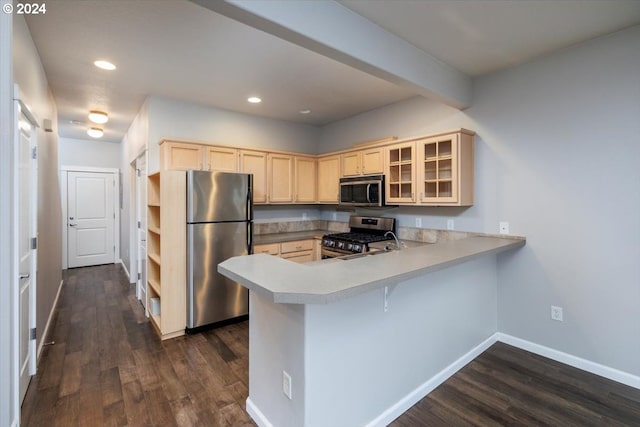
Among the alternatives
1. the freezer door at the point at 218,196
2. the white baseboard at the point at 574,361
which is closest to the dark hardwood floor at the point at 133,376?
the freezer door at the point at 218,196

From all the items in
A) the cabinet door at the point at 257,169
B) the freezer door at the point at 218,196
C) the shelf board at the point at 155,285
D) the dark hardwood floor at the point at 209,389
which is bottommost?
the dark hardwood floor at the point at 209,389

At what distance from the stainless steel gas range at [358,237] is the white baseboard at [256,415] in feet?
6.59

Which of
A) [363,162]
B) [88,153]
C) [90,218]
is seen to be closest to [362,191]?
[363,162]

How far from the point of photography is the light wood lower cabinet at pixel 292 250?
4036 mm

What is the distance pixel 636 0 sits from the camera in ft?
6.49

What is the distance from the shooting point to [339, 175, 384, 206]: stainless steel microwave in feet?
12.6

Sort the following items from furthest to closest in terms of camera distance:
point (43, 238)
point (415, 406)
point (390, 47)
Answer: point (43, 238), point (390, 47), point (415, 406)

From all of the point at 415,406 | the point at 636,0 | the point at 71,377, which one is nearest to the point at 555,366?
the point at 415,406

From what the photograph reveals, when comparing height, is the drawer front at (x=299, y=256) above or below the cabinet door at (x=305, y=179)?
below

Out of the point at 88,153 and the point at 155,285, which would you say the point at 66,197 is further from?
the point at 155,285

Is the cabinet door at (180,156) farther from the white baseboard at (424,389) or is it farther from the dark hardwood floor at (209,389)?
the white baseboard at (424,389)

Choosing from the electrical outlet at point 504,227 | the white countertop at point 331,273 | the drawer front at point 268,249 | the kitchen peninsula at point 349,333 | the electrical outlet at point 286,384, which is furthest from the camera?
the drawer front at point 268,249

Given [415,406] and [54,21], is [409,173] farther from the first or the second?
[54,21]

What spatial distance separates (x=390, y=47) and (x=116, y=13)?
195 cm
